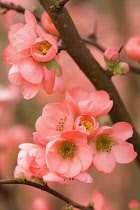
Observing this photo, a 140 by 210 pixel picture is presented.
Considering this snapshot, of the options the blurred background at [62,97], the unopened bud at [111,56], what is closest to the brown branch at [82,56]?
the unopened bud at [111,56]

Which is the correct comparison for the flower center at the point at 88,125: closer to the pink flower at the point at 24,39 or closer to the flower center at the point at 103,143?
the flower center at the point at 103,143

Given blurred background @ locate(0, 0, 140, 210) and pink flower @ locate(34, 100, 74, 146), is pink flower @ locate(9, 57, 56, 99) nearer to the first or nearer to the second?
pink flower @ locate(34, 100, 74, 146)

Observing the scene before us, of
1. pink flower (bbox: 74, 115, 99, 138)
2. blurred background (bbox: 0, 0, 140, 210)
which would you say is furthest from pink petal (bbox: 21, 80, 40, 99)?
blurred background (bbox: 0, 0, 140, 210)

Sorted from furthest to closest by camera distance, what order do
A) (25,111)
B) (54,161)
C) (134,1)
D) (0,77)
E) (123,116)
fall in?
1. (134,1)
2. (0,77)
3. (25,111)
4. (123,116)
5. (54,161)

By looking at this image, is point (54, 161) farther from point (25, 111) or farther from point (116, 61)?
point (25, 111)

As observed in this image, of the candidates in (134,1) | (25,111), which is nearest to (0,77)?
(25,111)

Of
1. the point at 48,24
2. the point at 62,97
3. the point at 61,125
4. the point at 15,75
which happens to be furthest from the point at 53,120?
the point at 62,97

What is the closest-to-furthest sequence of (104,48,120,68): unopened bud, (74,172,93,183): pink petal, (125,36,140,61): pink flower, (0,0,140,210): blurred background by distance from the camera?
(74,172,93,183): pink petal, (104,48,120,68): unopened bud, (125,36,140,61): pink flower, (0,0,140,210): blurred background
